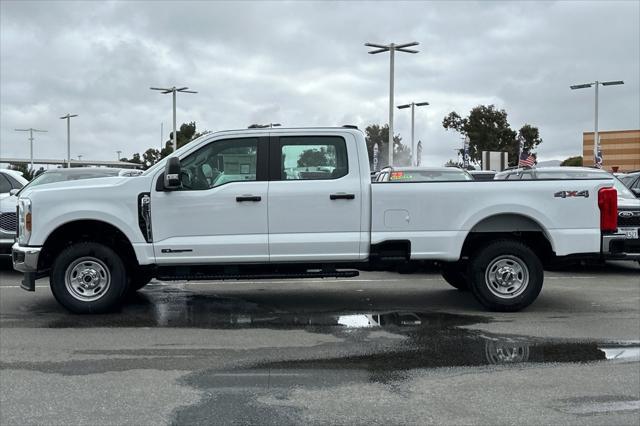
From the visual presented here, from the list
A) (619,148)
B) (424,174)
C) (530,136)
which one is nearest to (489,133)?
(530,136)

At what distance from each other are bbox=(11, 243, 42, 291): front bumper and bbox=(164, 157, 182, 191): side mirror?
1.66 metres

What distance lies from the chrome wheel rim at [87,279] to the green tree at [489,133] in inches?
1723

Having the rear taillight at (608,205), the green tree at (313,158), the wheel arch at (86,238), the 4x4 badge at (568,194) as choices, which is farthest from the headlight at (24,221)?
the rear taillight at (608,205)

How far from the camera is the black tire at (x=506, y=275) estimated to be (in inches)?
307

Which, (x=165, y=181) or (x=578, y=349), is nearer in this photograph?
(x=578, y=349)

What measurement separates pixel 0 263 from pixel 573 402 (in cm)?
1160

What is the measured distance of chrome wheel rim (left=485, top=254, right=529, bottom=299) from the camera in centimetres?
784

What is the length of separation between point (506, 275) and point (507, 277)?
27 mm

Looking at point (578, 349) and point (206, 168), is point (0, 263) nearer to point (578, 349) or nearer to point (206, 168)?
point (206, 168)

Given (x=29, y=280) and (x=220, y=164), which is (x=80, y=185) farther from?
(x=220, y=164)

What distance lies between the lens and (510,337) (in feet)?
21.8

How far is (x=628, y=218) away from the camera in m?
10.3

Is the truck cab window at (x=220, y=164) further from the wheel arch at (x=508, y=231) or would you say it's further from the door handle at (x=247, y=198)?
the wheel arch at (x=508, y=231)

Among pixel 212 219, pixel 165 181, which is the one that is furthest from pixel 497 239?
pixel 165 181
